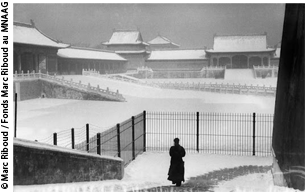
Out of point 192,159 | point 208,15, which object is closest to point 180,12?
point 208,15

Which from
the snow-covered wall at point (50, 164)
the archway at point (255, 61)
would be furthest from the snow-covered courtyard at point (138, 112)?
the archway at point (255, 61)

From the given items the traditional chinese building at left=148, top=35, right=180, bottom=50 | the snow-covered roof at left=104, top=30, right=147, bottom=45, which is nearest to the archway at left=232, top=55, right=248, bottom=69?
the traditional chinese building at left=148, top=35, right=180, bottom=50

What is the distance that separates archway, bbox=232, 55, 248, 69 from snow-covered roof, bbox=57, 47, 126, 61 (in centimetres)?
896

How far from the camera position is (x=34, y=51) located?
18.1m

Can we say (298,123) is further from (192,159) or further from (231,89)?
(231,89)

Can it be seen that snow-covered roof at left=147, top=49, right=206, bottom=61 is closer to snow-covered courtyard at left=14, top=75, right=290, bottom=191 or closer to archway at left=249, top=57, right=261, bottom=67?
archway at left=249, top=57, right=261, bottom=67

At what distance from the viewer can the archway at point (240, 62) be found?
2611 cm

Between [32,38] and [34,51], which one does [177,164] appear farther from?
[34,51]

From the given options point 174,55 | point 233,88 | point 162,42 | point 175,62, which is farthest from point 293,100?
point 175,62

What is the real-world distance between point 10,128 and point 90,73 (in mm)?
12691

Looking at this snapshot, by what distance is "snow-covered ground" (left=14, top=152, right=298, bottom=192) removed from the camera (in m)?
6.03

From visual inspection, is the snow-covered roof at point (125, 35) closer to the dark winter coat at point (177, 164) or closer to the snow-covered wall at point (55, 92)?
the snow-covered wall at point (55, 92)

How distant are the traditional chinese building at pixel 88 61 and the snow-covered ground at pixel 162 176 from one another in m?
11.5

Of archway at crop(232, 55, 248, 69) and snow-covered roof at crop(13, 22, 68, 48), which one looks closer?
snow-covered roof at crop(13, 22, 68, 48)
